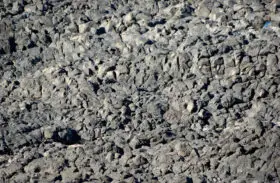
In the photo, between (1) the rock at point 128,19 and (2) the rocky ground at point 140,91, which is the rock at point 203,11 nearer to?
(2) the rocky ground at point 140,91

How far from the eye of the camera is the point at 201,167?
48.9 feet

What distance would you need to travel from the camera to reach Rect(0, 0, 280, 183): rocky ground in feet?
49.3

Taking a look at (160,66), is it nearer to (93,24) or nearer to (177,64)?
(177,64)

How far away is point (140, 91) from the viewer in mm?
17344

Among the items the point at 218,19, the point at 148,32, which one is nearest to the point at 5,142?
the point at 148,32

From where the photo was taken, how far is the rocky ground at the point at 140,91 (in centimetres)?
1502

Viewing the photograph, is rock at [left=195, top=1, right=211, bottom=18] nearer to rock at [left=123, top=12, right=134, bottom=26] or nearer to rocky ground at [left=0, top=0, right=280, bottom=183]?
rocky ground at [left=0, top=0, right=280, bottom=183]

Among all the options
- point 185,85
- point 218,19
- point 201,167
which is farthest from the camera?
point 218,19

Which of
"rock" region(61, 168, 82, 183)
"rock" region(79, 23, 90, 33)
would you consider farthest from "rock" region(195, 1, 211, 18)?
"rock" region(61, 168, 82, 183)

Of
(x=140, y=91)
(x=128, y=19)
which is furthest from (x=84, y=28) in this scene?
(x=140, y=91)

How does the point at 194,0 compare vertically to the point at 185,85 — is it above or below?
above

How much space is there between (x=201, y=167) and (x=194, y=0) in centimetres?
661

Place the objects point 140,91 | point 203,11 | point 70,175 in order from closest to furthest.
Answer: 1. point 70,175
2. point 140,91
3. point 203,11

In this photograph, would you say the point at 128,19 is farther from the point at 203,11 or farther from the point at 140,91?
the point at 140,91
